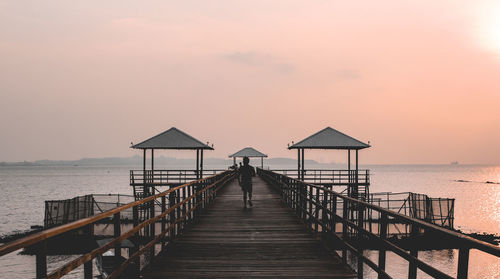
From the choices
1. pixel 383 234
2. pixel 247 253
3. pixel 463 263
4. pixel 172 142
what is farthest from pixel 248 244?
pixel 172 142

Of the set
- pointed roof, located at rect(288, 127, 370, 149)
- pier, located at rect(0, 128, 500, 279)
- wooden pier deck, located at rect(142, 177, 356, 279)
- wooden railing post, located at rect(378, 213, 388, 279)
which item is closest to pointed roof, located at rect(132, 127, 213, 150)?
pointed roof, located at rect(288, 127, 370, 149)

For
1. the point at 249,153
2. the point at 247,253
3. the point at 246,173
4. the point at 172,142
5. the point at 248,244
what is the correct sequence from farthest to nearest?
the point at 249,153 → the point at 172,142 → the point at 246,173 → the point at 248,244 → the point at 247,253

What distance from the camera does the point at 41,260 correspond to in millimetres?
2783

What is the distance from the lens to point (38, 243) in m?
2.78

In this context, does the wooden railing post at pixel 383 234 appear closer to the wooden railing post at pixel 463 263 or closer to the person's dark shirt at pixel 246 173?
the wooden railing post at pixel 463 263

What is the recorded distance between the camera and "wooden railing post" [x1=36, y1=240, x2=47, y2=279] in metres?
2.74

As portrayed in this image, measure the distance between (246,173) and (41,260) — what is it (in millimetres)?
10976

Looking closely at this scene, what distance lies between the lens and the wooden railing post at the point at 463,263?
111 inches

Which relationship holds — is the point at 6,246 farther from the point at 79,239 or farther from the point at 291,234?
the point at 79,239

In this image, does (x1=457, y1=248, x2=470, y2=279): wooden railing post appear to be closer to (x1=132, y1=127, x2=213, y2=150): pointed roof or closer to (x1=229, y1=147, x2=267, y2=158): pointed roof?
(x1=132, y1=127, x2=213, y2=150): pointed roof

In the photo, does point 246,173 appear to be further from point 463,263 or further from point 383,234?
point 463,263

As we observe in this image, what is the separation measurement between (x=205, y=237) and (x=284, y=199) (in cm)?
853

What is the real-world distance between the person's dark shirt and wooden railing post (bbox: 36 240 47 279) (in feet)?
35.1

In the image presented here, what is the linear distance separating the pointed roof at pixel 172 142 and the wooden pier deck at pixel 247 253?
17219mm
